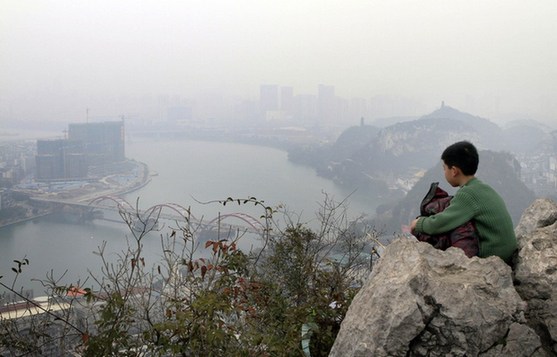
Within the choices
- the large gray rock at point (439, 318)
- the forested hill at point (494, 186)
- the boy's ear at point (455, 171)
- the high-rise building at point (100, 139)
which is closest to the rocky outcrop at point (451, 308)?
the large gray rock at point (439, 318)

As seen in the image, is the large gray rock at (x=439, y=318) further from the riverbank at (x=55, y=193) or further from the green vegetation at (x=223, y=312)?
the riverbank at (x=55, y=193)

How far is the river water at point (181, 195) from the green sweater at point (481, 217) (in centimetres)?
191

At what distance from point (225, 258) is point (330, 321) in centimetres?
54

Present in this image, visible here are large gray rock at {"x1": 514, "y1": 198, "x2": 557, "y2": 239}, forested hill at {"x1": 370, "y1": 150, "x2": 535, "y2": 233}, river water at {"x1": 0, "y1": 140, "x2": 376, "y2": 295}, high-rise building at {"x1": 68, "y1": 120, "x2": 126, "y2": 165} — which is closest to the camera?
large gray rock at {"x1": 514, "y1": 198, "x2": 557, "y2": 239}

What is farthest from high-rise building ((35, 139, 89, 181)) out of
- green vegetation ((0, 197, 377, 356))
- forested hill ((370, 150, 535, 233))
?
green vegetation ((0, 197, 377, 356))

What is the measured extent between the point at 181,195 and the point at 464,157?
48.2 ft

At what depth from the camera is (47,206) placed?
41.7ft

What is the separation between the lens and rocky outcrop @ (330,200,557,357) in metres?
1.31

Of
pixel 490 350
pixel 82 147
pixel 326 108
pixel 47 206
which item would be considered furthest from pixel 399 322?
pixel 326 108

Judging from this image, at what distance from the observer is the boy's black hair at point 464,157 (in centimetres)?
163

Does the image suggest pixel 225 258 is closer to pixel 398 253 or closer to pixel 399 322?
pixel 398 253

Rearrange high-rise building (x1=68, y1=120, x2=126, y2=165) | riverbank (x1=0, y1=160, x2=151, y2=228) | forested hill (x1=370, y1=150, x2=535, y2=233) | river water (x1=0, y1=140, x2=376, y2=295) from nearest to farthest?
river water (x1=0, y1=140, x2=376, y2=295), riverbank (x1=0, y1=160, x2=151, y2=228), forested hill (x1=370, y1=150, x2=535, y2=233), high-rise building (x1=68, y1=120, x2=126, y2=165)

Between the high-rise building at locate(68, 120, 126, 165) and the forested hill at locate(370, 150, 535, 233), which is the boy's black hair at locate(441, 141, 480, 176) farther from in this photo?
the high-rise building at locate(68, 120, 126, 165)

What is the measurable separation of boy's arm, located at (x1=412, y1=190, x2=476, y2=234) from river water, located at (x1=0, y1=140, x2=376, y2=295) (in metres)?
1.88
